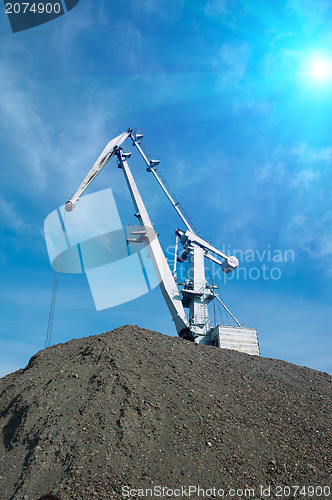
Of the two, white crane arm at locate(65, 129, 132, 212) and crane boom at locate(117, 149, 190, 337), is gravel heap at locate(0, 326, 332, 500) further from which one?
white crane arm at locate(65, 129, 132, 212)

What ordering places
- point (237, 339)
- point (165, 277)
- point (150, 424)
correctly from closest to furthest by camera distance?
1. point (150, 424)
2. point (237, 339)
3. point (165, 277)

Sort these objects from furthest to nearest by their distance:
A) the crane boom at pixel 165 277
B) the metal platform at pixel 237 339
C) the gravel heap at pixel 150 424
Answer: the crane boom at pixel 165 277 < the metal platform at pixel 237 339 < the gravel heap at pixel 150 424

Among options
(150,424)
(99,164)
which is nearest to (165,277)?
(99,164)

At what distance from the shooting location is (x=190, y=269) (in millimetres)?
28578

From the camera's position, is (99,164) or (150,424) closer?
(150,424)

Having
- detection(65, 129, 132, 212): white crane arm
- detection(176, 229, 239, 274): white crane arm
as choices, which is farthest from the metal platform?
detection(65, 129, 132, 212): white crane arm

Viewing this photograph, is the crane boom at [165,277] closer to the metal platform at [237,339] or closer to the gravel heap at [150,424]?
the metal platform at [237,339]

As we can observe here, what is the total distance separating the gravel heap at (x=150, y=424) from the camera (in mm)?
9930

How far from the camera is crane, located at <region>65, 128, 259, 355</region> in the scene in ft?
77.0

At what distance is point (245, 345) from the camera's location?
23.0 m

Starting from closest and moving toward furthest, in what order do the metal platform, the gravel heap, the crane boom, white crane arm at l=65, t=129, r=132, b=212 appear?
the gravel heap
the metal platform
the crane boom
white crane arm at l=65, t=129, r=132, b=212

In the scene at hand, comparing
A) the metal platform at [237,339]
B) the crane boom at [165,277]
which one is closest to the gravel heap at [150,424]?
the metal platform at [237,339]

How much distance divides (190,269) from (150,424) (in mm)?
17491

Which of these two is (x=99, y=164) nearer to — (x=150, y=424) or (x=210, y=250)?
(x=210, y=250)
